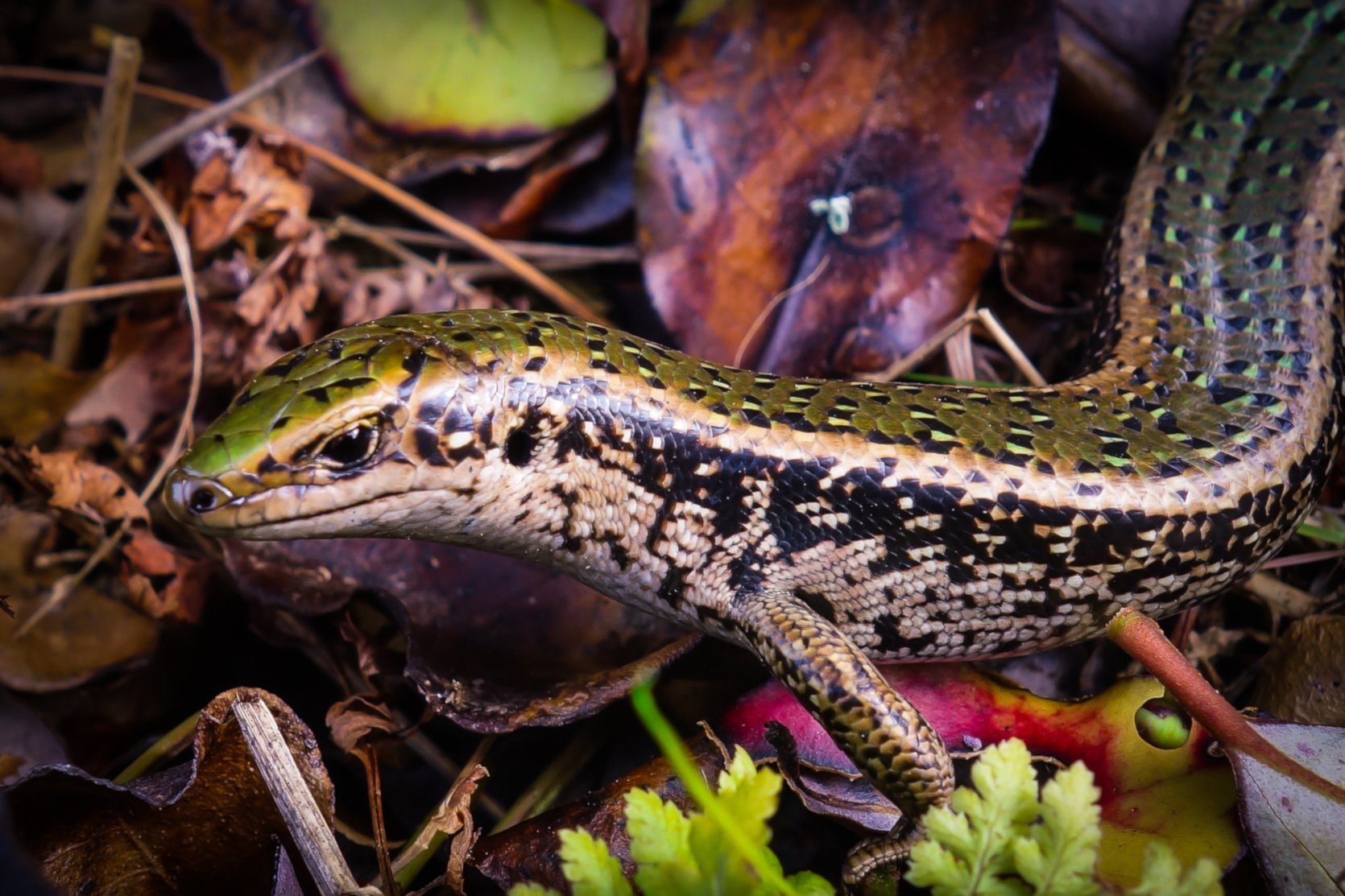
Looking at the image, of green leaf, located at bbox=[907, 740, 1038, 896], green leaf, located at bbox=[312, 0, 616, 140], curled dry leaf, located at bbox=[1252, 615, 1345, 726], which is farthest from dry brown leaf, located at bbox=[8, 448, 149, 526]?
curled dry leaf, located at bbox=[1252, 615, 1345, 726]

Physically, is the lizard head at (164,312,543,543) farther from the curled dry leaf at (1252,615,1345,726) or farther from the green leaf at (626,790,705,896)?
the curled dry leaf at (1252,615,1345,726)

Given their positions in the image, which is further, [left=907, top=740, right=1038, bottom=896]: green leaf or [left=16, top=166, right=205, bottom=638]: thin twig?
[left=16, top=166, right=205, bottom=638]: thin twig

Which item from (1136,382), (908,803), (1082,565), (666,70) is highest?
(666,70)

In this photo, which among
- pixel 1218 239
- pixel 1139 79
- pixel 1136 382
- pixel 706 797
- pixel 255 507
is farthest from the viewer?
pixel 1139 79

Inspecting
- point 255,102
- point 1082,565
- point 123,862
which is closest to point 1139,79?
point 1082,565

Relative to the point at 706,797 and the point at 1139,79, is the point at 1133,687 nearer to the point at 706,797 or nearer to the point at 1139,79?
the point at 706,797

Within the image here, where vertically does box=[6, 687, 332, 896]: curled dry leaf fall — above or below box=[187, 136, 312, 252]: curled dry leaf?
below

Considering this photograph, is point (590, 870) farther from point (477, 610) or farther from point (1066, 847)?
point (477, 610)

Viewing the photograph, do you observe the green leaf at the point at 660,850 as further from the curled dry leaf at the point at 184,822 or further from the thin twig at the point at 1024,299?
the thin twig at the point at 1024,299
